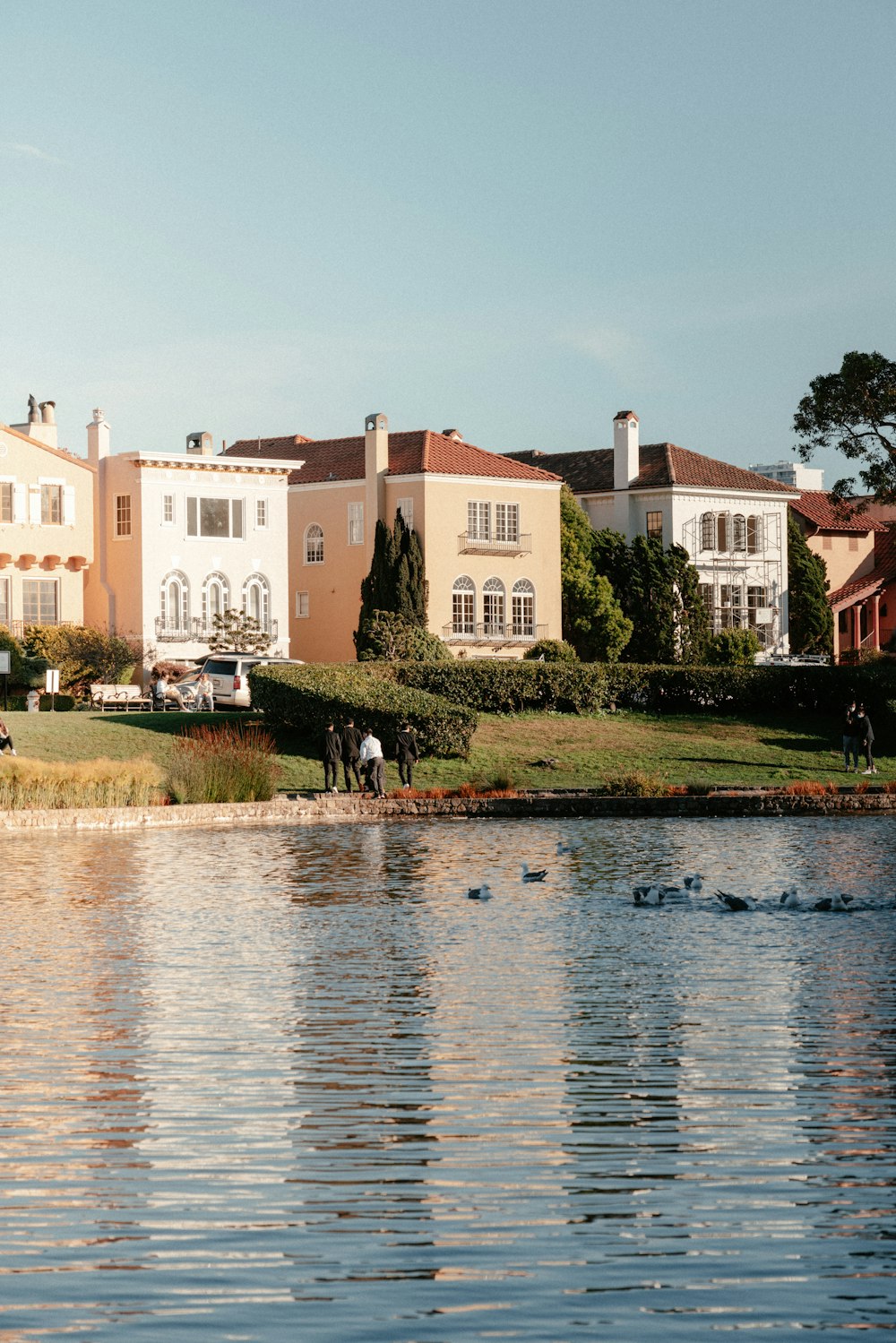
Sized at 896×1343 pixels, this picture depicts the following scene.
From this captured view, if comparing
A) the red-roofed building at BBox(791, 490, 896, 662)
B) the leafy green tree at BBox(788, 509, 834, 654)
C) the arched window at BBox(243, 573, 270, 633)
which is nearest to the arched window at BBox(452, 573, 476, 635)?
the arched window at BBox(243, 573, 270, 633)

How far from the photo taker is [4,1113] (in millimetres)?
9414

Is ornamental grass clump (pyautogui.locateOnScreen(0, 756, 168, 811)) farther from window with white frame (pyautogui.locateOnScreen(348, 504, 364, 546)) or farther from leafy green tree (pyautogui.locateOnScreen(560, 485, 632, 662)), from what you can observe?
leafy green tree (pyautogui.locateOnScreen(560, 485, 632, 662))

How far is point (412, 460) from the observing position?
250 feet

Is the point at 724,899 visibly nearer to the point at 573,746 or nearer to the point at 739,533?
the point at 573,746

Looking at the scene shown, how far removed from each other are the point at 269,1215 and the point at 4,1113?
2.38 metres

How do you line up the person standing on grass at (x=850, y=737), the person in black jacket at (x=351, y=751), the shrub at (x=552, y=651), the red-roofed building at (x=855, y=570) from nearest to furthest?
the person in black jacket at (x=351, y=751), the person standing on grass at (x=850, y=737), the shrub at (x=552, y=651), the red-roofed building at (x=855, y=570)

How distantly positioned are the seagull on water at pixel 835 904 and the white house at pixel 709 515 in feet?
218

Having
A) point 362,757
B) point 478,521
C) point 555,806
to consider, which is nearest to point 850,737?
point 555,806

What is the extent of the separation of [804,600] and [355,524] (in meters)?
24.7

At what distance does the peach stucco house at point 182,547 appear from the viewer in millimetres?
69062

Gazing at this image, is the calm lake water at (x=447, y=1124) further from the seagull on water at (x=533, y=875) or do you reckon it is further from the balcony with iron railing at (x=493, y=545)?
the balcony with iron railing at (x=493, y=545)

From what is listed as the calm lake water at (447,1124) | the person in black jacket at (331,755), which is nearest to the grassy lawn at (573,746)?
the person in black jacket at (331,755)

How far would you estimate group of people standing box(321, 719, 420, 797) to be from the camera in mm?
38656

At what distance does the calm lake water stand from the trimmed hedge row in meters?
32.4
